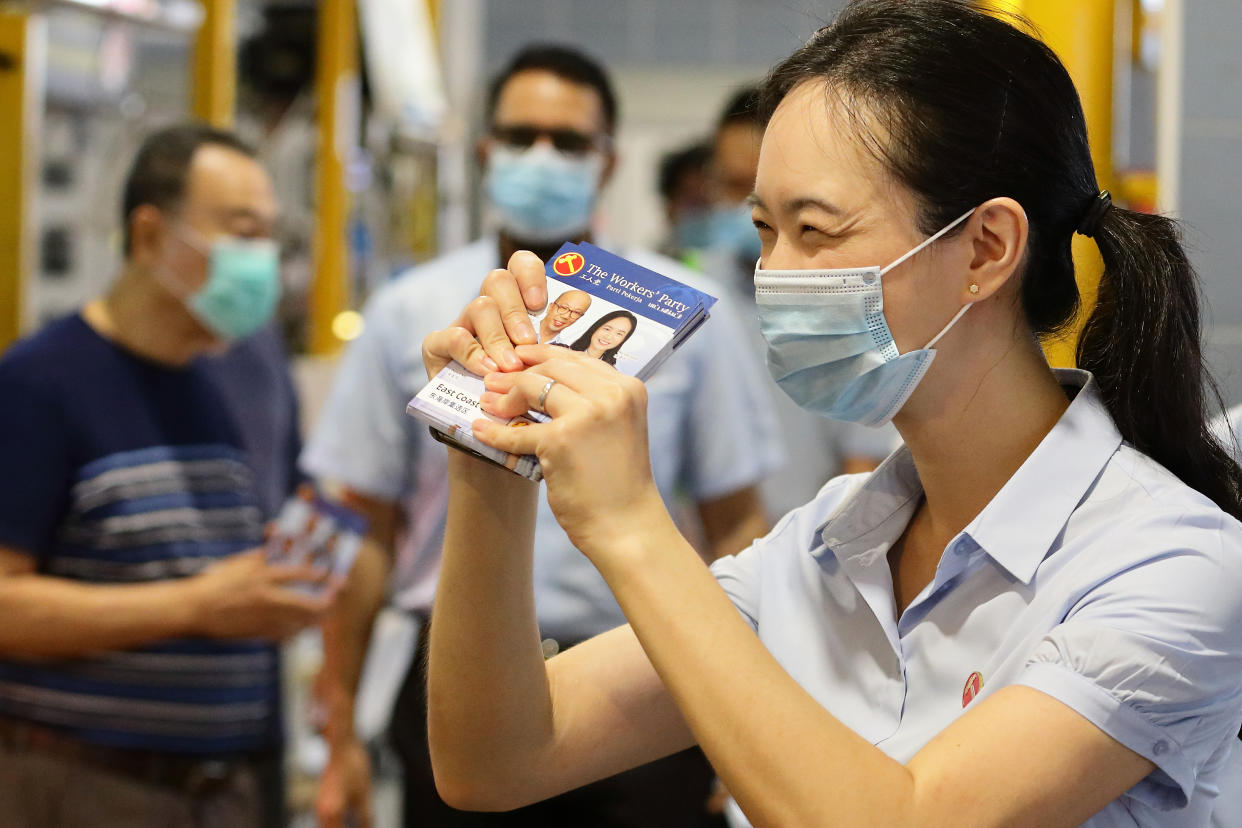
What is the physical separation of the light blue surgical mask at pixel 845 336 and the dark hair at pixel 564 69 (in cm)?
153

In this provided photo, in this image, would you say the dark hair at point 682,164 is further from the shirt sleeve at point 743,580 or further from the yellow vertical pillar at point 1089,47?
the shirt sleeve at point 743,580

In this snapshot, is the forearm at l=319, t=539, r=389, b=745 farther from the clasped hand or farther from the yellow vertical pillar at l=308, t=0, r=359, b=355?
the yellow vertical pillar at l=308, t=0, r=359, b=355

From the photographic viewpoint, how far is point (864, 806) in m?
1.07

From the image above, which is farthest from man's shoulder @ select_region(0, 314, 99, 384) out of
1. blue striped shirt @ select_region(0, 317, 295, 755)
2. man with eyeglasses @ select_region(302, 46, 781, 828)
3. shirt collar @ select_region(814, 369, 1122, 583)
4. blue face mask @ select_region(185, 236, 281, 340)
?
shirt collar @ select_region(814, 369, 1122, 583)

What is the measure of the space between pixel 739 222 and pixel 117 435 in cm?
222

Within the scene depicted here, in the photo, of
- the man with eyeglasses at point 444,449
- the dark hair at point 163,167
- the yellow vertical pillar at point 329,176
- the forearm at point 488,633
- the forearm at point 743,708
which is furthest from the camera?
the yellow vertical pillar at point 329,176

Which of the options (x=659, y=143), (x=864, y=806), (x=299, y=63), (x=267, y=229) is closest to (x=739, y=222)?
(x=267, y=229)

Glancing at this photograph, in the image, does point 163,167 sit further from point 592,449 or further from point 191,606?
point 592,449

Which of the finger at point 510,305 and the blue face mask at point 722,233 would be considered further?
the blue face mask at point 722,233

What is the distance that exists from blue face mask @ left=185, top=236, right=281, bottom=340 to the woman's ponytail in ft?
6.70

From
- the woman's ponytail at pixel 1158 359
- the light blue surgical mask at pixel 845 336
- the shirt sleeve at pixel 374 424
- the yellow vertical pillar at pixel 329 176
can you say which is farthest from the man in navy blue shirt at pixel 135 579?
the yellow vertical pillar at pixel 329 176

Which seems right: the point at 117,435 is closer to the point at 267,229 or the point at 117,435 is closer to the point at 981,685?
the point at 267,229

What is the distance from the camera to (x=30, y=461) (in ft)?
8.23

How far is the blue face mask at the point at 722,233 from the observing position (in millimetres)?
3932
